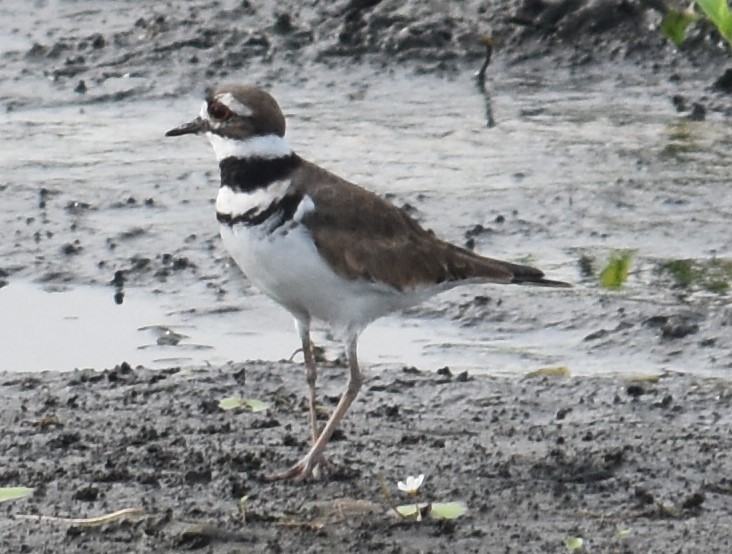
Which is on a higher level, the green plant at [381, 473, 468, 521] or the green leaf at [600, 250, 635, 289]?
the green plant at [381, 473, 468, 521]

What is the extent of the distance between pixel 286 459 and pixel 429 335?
1.76m

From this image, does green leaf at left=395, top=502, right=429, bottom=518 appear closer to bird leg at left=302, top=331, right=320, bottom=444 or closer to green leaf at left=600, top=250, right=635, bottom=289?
bird leg at left=302, top=331, right=320, bottom=444

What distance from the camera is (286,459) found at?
20.9 ft

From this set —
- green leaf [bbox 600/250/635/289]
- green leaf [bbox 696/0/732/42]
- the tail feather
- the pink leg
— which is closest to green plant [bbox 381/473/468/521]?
the pink leg

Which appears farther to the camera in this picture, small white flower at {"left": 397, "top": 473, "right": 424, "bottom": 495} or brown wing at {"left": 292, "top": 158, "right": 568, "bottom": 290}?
brown wing at {"left": 292, "top": 158, "right": 568, "bottom": 290}

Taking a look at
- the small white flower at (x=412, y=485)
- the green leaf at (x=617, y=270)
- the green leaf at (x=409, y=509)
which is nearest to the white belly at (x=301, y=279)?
the small white flower at (x=412, y=485)

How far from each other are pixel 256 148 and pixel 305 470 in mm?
1089

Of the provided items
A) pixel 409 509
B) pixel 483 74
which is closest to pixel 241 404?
pixel 409 509

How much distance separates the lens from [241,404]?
697 centimetres

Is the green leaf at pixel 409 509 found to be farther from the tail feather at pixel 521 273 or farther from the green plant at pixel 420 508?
the tail feather at pixel 521 273

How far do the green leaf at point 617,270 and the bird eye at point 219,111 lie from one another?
102 inches

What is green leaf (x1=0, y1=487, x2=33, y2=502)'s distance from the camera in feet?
19.1

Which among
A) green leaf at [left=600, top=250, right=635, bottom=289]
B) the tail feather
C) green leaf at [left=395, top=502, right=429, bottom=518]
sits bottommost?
green leaf at [left=600, top=250, right=635, bottom=289]

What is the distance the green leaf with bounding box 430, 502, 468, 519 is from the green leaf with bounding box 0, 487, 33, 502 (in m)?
1.29
